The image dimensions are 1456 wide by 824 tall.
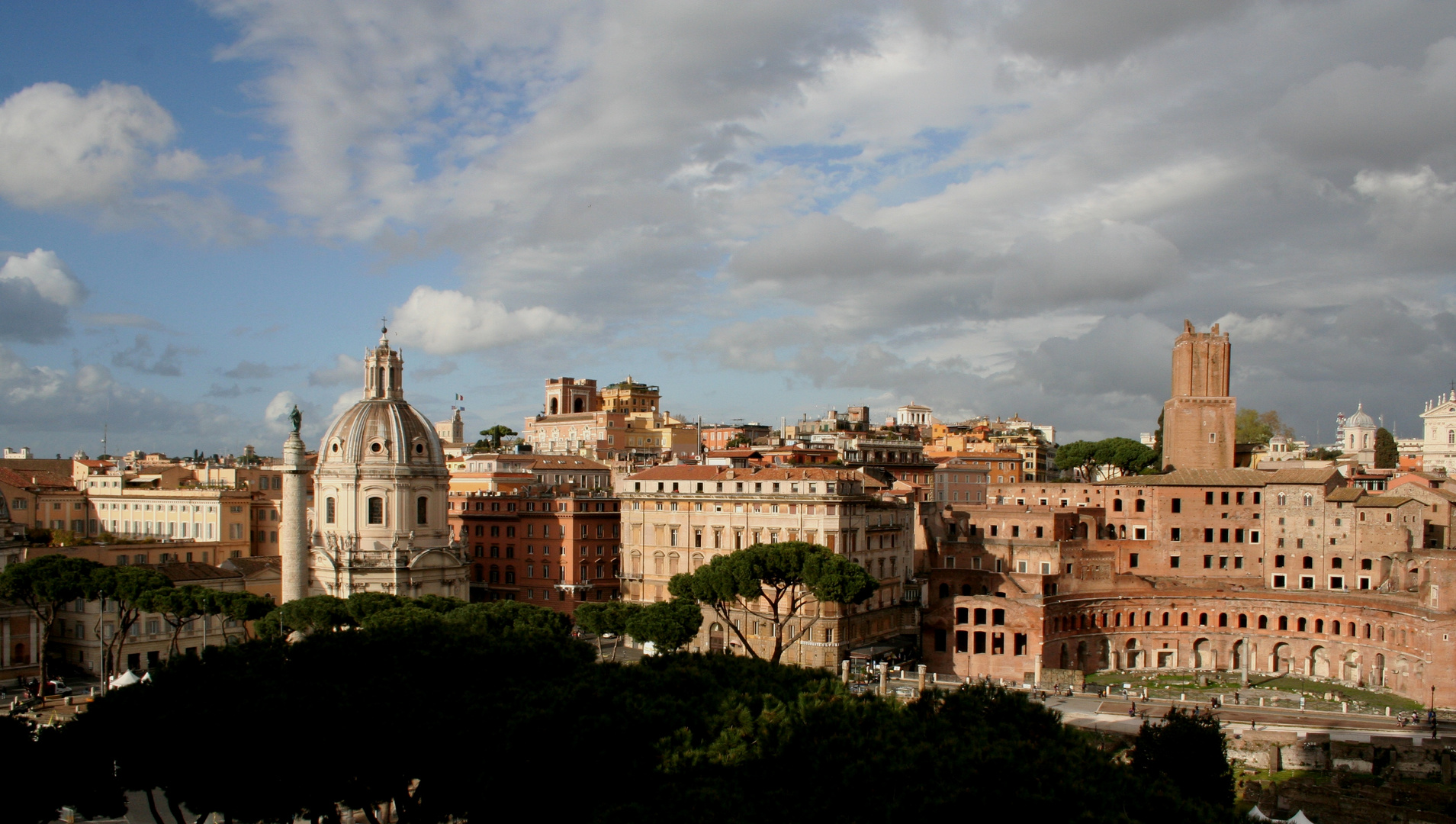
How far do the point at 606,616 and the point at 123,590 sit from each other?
2458cm

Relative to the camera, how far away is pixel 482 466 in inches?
4085

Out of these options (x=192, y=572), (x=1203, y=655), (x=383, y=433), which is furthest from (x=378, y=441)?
(x=1203, y=655)

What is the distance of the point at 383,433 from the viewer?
252ft

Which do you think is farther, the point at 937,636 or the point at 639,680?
the point at 937,636

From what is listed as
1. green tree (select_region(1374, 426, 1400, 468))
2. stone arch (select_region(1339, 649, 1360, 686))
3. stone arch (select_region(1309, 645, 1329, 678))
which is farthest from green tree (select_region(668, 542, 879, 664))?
green tree (select_region(1374, 426, 1400, 468))

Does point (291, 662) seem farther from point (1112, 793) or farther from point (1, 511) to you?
point (1, 511)

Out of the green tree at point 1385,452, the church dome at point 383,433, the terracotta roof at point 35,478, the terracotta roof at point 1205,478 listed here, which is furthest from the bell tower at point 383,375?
the green tree at point 1385,452

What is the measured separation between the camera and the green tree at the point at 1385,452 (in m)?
121

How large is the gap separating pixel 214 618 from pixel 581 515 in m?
24.9

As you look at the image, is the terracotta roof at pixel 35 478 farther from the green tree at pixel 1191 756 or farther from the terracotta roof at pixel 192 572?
the green tree at pixel 1191 756

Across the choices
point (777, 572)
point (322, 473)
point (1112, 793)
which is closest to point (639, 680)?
point (1112, 793)

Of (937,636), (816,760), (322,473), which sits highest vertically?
(322,473)

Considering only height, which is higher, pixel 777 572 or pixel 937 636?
pixel 777 572

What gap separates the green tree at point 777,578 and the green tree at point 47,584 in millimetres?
30457
